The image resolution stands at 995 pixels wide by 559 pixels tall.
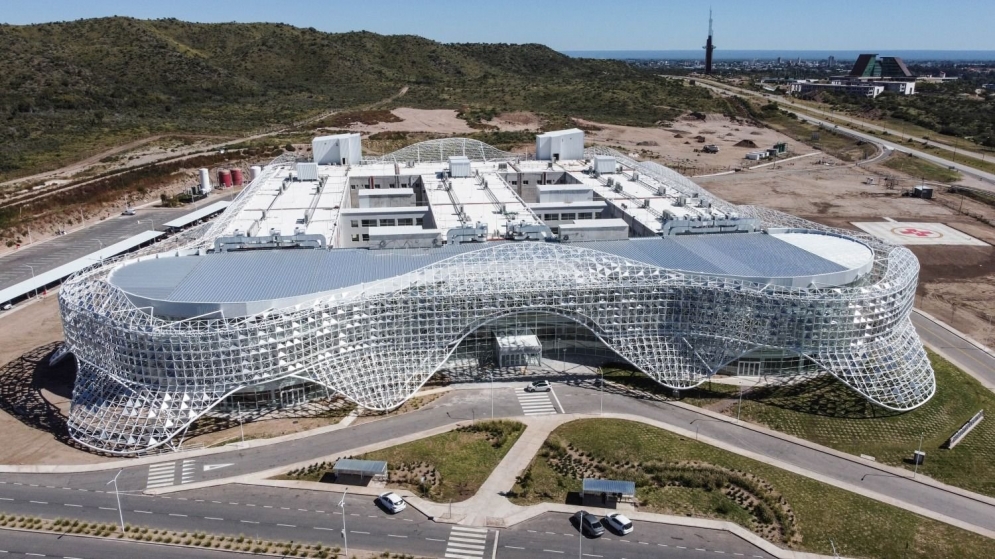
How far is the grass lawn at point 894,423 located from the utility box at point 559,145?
69474 mm

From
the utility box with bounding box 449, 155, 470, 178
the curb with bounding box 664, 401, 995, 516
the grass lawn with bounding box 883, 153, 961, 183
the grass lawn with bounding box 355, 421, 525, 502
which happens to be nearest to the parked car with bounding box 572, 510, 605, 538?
the grass lawn with bounding box 355, 421, 525, 502

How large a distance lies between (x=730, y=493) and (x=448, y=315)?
26.9 meters

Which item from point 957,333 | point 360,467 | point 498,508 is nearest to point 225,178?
point 360,467

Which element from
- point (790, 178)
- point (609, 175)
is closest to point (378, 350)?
point (609, 175)

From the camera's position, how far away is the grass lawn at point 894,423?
167 feet

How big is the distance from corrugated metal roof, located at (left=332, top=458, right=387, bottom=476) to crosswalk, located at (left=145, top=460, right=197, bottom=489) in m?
10.5

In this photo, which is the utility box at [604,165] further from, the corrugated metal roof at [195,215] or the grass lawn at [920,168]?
the grass lawn at [920,168]

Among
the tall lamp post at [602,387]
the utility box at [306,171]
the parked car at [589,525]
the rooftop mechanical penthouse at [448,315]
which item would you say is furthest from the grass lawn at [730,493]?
the utility box at [306,171]

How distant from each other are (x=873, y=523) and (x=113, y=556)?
4830 centimetres

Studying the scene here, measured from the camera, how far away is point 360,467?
48.4 metres

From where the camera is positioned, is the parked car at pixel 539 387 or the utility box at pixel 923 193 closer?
the parked car at pixel 539 387

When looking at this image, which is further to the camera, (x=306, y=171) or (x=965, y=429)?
(x=306, y=171)

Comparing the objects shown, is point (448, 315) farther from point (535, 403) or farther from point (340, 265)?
point (340, 265)

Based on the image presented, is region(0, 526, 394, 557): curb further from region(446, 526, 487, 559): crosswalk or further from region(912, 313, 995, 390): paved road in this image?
region(912, 313, 995, 390): paved road
